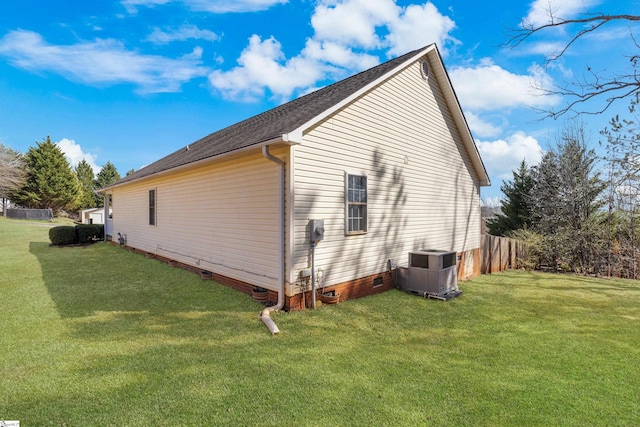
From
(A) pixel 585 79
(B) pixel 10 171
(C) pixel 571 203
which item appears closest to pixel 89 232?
(A) pixel 585 79

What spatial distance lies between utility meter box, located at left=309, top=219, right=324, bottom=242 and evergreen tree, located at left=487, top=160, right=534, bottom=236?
590 inches

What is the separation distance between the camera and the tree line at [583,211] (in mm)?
10977

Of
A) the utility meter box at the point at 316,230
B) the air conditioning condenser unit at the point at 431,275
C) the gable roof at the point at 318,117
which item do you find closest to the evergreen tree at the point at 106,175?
the gable roof at the point at 318,117

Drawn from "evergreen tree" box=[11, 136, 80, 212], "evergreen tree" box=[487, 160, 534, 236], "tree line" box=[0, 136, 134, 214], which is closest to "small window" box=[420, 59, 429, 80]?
"evergreen tree" box=[487, 160, 534, 236]

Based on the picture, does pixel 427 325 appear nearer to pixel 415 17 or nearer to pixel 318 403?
pixel 318 403

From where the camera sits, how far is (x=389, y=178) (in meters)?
7.38

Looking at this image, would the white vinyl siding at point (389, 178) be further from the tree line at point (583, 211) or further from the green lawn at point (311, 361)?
the tree line at point (583, 211)

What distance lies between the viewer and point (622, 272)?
443 inches

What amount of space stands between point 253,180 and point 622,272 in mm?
13733

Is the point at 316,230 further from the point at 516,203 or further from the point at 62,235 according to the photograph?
the point at 516,203

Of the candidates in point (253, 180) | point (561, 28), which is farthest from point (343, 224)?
point (561, 28)

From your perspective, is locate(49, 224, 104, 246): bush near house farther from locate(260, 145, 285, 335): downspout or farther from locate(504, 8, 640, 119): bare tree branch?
locate(504, 8, 640, 119): bare tree branch

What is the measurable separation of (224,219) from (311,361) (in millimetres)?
4336

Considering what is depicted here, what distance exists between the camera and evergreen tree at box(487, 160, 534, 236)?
54.8 feet
